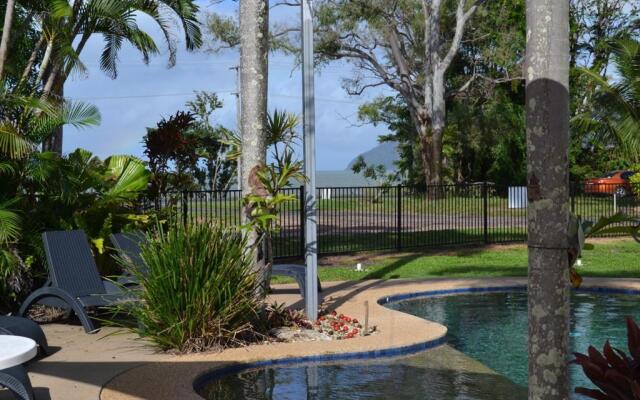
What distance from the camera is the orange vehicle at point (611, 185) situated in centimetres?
2356

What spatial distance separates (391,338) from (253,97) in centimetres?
322

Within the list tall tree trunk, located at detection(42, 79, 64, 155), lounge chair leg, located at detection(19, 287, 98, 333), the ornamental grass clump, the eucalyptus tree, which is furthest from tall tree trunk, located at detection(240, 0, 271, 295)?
the eucalyptus tree

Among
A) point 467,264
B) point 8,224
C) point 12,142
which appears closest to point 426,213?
point 467,264

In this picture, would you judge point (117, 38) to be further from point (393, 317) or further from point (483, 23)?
point (483, 23)

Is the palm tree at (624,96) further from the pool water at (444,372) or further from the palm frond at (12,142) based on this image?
the palm frond at (12,142)

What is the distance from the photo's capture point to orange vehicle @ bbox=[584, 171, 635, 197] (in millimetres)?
23562

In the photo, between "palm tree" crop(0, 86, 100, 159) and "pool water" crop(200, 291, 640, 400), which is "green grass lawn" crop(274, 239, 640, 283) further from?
"palm tree" crop(0, 86, 100, 159)

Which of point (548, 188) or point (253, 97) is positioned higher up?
point (253, 97)

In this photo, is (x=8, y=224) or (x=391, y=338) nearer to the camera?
(x=391, y=338)

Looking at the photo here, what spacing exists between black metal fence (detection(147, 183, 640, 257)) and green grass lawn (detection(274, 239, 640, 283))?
989mm

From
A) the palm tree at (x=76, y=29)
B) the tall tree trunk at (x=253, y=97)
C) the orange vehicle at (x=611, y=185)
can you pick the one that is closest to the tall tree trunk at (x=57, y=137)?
the palm tree at (x=76, y=29)

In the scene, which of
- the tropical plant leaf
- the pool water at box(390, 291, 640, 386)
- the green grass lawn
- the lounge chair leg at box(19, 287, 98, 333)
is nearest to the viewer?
the pool water at box(390, 291, 640, 386)

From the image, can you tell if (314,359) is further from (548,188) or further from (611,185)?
(611,185)

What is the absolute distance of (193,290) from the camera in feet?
26.3
